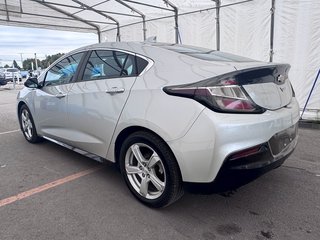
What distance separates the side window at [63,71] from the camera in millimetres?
3454

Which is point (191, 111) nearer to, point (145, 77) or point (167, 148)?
point (167, 148)

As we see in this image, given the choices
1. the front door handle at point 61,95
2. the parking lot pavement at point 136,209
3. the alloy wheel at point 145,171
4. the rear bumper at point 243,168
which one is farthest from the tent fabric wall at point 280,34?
the front door handle at point 61,95

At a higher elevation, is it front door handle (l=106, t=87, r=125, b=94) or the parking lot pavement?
front door handle (l=106, t=87, r=125, b=94)

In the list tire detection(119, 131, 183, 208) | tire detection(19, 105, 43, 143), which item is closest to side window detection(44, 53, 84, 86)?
tire detection(19, 105, 43, 143)

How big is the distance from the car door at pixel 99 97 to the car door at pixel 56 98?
20 cm

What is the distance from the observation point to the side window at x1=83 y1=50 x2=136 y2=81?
2.74 m

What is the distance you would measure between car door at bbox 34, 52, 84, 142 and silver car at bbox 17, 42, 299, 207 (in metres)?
0.21

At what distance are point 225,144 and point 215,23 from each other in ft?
21.3

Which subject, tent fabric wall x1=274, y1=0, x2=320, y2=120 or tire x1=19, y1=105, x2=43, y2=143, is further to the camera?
tent fabric wall x1=274, y1=0, x2=320, y2=120

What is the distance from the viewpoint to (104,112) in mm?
2812

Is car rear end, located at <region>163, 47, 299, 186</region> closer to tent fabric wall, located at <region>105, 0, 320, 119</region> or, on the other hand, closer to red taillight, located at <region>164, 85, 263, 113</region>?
red taillight, located at <region>164, 85, 263, 113</region>

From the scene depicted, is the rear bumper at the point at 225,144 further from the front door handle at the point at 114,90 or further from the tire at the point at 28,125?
the tire at the point at 28,125

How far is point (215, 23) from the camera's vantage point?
7.73 metres

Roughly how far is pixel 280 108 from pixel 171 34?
7.19m
